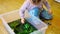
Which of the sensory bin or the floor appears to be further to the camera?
the floor

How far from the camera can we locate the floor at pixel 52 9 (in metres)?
1.32

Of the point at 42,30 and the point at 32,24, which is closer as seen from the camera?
the point at 42,30

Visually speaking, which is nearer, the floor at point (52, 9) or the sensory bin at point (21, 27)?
the sensory bin at point (21, 27)

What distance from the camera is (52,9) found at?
165cm

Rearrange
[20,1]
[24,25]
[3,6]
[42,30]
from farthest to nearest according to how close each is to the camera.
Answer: [20,1]
[3,6]
[24,25]
[42,30]

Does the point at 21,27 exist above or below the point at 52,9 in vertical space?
below

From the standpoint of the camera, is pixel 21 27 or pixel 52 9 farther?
pixel 52 9

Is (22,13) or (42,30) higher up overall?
(22,13)

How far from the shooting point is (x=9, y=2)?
1791 millimetres

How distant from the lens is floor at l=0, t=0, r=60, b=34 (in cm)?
132

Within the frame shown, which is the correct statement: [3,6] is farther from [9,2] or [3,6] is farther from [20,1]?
[20,1]

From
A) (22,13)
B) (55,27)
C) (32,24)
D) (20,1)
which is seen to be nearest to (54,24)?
(55,27)

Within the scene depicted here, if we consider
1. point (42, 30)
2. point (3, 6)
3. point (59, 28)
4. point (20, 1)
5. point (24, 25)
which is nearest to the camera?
point (42, 30)

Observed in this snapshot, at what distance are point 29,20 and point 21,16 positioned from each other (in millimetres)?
110
